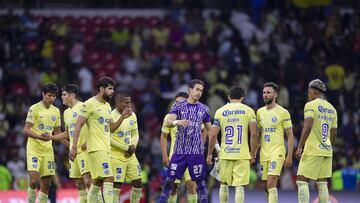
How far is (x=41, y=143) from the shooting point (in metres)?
25.2

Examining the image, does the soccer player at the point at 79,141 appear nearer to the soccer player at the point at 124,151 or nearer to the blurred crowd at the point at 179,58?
the soccer player at the point at 124,151

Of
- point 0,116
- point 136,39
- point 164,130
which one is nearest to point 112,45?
point 136,39

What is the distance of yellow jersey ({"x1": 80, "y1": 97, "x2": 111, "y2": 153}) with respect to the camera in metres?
23.4

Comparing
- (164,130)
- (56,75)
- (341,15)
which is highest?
(341,15)

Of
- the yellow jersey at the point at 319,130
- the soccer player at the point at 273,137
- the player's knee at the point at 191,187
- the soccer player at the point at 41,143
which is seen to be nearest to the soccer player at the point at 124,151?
the player's knee at the point at 191,187

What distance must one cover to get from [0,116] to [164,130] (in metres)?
11.1

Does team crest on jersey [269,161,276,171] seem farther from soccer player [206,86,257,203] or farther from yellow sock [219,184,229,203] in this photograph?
yellow sock [219,184,229,203]

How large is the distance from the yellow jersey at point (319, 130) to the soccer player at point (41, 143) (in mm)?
5212

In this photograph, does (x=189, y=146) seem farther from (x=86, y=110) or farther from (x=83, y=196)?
(x=83, y=196)

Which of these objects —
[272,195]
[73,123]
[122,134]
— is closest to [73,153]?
[73,123]

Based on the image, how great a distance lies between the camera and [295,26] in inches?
1603

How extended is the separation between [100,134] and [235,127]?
2.68 meters

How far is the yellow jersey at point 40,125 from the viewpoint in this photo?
2505cm

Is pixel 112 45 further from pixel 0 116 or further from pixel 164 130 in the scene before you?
pixel 164 130
